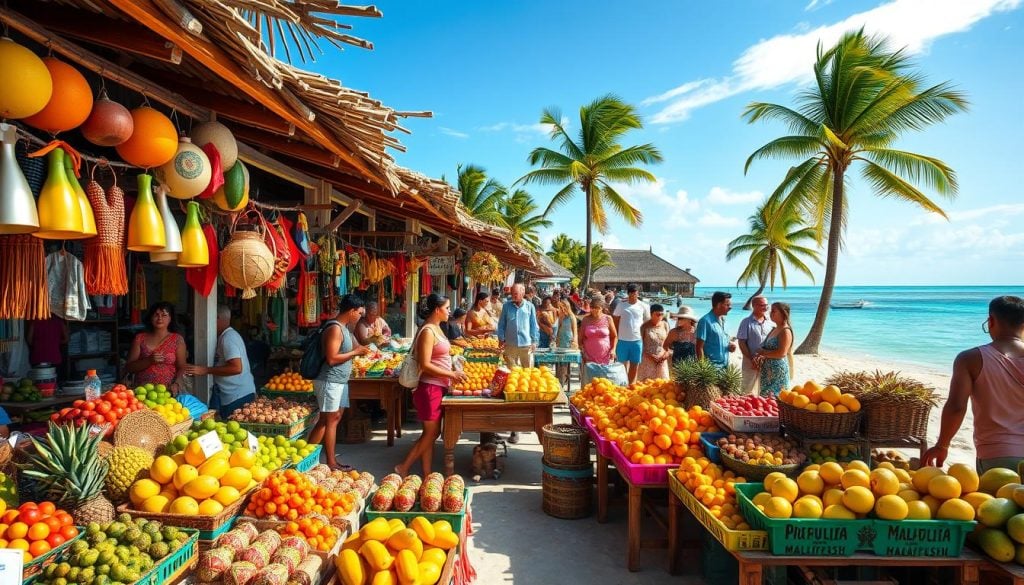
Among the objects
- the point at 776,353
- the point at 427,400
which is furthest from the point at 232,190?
the point at 776,353

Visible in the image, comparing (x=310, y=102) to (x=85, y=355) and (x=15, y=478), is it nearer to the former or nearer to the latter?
(x=15, y=478)

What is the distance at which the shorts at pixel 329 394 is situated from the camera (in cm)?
506

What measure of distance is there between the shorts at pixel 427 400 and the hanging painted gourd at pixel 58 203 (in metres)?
→ 3.13

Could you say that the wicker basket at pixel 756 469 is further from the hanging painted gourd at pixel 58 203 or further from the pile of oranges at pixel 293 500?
the hanging painted gourd at pixel 58 203

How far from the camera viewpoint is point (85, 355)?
7121 millimetres

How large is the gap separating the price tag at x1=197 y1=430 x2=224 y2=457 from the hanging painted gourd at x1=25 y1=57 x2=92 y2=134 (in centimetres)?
173

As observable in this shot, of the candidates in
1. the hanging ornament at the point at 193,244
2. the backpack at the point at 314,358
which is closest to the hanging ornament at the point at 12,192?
the hanging ornament at the point at 193,244

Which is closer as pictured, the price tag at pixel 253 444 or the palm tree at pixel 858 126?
the price tag at pixel 253 444

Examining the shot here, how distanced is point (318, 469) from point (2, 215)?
216 cm

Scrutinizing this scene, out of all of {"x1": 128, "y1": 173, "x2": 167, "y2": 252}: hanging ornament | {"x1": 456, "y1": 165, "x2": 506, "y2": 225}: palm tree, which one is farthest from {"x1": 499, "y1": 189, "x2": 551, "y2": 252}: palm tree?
{"x1": 128, "y1": 173, "x2": 167, "y2": 252}: hanging ornament

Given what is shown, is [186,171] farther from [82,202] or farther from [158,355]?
[158,355]

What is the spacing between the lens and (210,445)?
3.10m

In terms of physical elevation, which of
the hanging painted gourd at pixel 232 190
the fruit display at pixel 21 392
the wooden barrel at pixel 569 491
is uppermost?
the hanging painted gourd at pixel 232 190

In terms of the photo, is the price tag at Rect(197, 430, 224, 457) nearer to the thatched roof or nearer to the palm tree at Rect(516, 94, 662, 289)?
the palm tree at Rect(516, 94, 662, 289)
